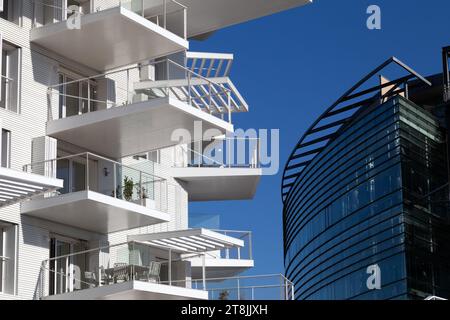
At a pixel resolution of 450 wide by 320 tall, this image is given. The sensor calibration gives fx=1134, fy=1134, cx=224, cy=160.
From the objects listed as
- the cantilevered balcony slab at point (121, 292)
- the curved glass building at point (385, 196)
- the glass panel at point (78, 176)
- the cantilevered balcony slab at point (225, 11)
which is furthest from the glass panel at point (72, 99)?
the curved glass building at point (385, 196)

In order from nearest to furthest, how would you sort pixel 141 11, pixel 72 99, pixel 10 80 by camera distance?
pixel 10 80 < pixel 72 99 < pixel 141 11

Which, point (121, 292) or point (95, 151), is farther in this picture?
point (95, 151)

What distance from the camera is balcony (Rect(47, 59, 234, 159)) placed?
26.8 meters

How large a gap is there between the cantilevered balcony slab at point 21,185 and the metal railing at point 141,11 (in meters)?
4.92

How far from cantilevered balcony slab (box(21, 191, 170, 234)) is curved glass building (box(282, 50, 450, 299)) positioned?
23916 mm

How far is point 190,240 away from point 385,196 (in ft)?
85.2

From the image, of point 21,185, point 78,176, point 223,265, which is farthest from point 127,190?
point 223,265

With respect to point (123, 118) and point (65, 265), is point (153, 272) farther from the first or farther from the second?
point (123, 118)

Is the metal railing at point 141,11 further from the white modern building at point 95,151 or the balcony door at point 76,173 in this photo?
the balcony door at point 76,173

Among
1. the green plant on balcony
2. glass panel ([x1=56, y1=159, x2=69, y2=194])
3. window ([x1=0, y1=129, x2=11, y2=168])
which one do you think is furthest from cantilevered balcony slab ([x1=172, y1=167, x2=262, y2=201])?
window ([x1=0, y1=129, x2=11, y2=168])

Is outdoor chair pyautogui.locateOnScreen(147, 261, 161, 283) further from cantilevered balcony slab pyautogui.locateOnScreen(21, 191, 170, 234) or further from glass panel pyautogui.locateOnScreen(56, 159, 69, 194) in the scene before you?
glass panel pyautogui.locateOnScreen(56, 159, 69, 194)

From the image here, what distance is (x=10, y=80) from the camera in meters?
26.3

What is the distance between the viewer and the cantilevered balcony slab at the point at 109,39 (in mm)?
26594
